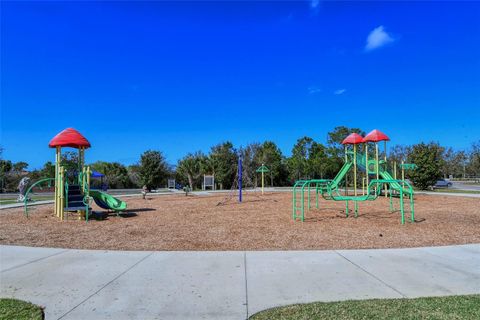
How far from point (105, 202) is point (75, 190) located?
1.10 metres

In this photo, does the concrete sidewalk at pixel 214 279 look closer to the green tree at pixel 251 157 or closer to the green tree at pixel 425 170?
the green tree at pixel 425 170

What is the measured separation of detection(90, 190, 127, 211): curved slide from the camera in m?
12.5

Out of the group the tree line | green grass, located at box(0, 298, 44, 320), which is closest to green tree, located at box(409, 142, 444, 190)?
the tree line

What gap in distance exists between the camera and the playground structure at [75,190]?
1187 cm

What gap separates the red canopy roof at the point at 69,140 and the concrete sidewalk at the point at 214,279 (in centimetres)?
663

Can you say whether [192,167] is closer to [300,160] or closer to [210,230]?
[300,160]

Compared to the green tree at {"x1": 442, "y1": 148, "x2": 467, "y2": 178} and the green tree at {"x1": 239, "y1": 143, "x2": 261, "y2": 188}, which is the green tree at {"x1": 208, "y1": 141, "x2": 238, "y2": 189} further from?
the green tree at {"x1": 442, "y1": 148, "x2": 467, "y2": 178}

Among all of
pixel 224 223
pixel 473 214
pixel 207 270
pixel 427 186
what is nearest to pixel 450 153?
pixel 427 186

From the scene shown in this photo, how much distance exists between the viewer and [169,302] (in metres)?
4.06

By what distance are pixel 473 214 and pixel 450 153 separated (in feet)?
222

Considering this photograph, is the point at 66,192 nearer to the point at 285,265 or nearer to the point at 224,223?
the point at 224,223

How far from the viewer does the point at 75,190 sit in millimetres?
12273

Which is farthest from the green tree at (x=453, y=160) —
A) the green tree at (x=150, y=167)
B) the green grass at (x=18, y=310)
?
the green grass at (x=18, y=310)

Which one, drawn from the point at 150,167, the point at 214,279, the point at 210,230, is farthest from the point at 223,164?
the point at 214,279
